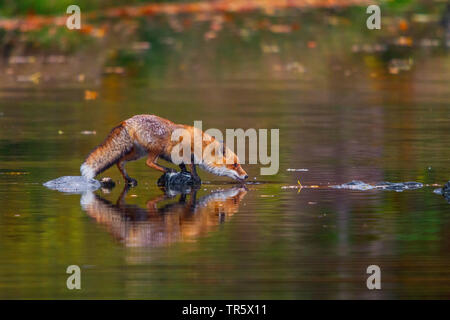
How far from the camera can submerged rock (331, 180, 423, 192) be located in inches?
538

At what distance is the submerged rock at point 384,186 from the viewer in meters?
13.7

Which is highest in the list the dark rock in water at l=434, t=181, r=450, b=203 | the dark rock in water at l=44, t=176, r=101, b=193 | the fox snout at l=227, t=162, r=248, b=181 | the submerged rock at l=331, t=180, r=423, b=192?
the fox snout at l=227, t=162, r=248, b=181

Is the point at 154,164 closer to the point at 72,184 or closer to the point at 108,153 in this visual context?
the point at 108,153

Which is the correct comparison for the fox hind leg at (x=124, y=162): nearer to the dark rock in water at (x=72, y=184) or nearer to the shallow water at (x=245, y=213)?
the shallow water at (x=245, y=213)

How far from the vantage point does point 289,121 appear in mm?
19594

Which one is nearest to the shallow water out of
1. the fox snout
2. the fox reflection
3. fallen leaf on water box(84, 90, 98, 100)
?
the fox reflection

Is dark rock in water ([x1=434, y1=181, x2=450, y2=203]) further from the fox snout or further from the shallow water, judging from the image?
the fox snout

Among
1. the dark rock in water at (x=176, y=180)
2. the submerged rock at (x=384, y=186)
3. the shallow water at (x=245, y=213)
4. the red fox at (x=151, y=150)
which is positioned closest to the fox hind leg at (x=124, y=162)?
the red fox at (x=151, y=150)

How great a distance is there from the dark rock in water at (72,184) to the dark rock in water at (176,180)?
26.6 inches

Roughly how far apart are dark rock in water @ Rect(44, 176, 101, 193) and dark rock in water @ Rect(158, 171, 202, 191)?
675 mm

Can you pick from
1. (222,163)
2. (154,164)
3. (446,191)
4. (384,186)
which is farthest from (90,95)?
(446,191)

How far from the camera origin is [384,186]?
1374 centimetres

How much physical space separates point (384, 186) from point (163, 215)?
266cm
